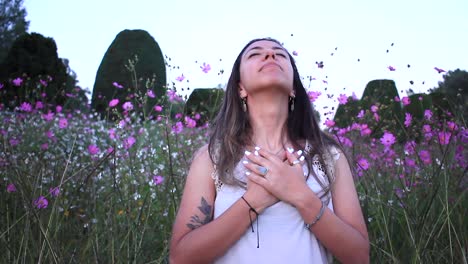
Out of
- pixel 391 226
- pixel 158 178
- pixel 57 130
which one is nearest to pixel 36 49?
pixel 57 130

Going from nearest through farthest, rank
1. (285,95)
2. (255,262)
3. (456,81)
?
(255,262)
(285,95)
(456,81)

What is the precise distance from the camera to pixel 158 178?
2.67m

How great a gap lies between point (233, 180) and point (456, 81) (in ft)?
56.6

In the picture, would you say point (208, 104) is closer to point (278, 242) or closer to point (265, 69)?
point (265, 69)

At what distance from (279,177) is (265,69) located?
1.29ft

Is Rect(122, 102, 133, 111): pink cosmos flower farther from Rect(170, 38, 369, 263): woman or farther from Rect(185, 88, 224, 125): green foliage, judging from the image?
Rect(170, 38, 369, 263): woman

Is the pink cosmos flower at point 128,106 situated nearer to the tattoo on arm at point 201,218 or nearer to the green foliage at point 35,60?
the tattoo on arm at point 201,218

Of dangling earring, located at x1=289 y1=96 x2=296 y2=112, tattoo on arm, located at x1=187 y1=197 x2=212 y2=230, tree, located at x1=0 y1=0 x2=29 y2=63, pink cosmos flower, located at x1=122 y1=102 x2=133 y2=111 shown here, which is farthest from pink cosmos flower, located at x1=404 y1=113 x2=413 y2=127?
tree, located at x1=0 y1=0 x2=29 y2=63

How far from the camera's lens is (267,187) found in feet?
5.08

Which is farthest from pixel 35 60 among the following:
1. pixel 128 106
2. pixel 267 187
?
pixel 267 187

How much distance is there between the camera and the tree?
2111 centimetres

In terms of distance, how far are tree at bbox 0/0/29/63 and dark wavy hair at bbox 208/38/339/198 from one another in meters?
20.2

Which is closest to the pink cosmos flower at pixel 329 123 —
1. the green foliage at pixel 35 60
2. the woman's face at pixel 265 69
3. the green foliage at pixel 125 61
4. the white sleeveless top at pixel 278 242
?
the woman's face at pixel 265 69

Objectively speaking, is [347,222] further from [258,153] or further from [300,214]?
[258,153]
